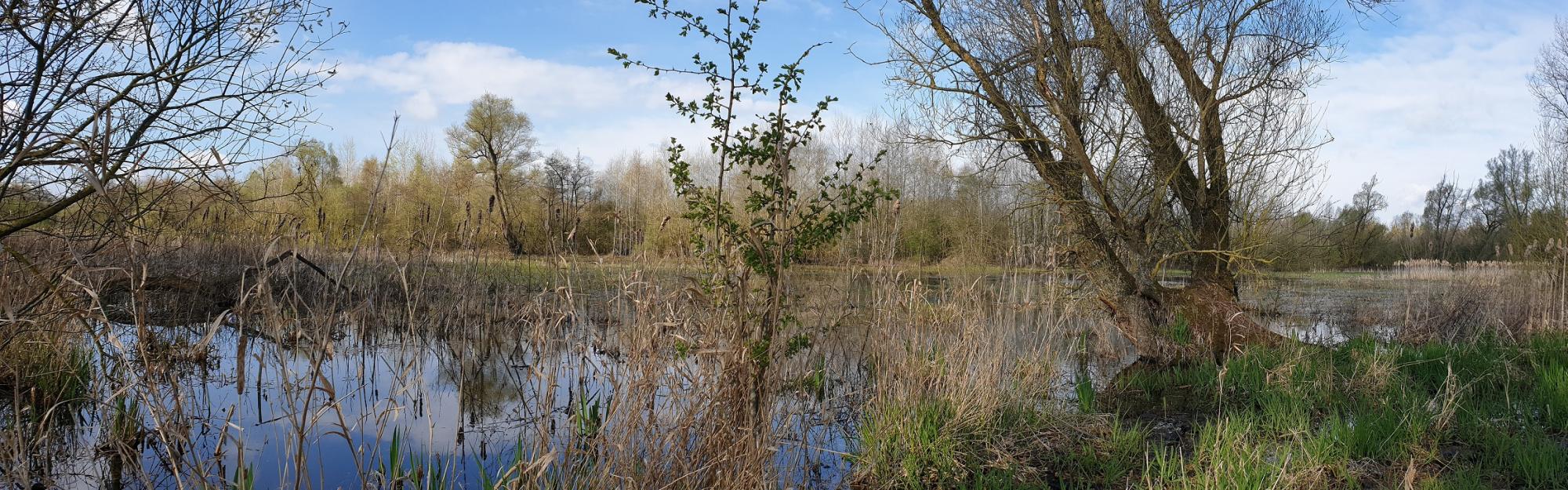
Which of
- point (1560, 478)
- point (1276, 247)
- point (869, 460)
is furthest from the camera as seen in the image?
point (1276, 247)

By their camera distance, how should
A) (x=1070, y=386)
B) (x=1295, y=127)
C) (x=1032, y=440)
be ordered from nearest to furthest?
1. (x=1032, y=440)
2. (x=1070, y=386)
3. (x=1295, y=127)

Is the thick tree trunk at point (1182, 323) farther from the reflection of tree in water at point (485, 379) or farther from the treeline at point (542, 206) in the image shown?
the reflection of tree in water at point (485, 379)

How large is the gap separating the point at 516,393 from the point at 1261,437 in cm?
475

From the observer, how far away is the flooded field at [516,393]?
2.29 meters

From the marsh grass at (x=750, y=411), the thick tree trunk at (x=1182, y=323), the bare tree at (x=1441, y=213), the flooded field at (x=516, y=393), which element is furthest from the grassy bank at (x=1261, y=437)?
the bare tree at (x=1441, y=213)

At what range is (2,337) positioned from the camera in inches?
178

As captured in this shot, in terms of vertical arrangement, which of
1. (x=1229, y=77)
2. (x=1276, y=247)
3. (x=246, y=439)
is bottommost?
(x=246, y=439)

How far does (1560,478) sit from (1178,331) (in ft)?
14.8

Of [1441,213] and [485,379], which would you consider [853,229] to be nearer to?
[485,379]

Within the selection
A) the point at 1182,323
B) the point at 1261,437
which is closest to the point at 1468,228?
the point at 1182,323

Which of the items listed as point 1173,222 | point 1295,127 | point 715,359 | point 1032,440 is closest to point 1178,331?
point 1173,222

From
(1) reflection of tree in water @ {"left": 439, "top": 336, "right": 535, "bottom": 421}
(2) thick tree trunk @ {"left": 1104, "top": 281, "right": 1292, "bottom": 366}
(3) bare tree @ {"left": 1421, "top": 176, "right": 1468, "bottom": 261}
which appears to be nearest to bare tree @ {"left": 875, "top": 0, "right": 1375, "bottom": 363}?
(2) thick tree trunk @ {"left": 1104, "top": 281, "right": 1292, "bottom": 366}

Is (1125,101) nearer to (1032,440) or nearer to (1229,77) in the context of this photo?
(1229,77)

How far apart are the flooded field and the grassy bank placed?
25cm
